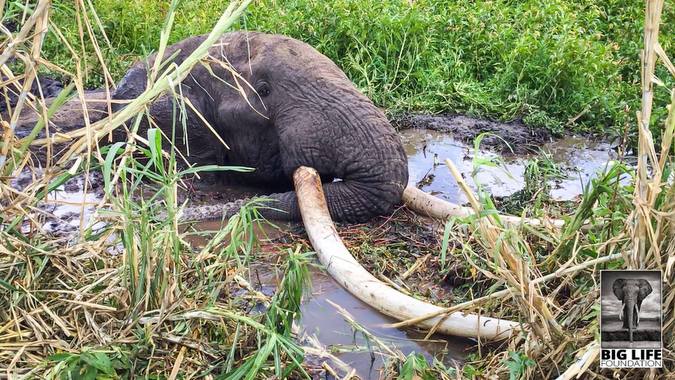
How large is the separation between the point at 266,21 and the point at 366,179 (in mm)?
2730

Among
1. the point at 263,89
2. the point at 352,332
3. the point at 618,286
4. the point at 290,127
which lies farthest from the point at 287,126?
the point at 618,286

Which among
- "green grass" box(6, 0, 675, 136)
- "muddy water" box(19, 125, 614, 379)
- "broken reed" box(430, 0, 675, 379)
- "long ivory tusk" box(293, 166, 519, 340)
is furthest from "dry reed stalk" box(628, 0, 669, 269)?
"green grass" box(6, 0, 675, 136)

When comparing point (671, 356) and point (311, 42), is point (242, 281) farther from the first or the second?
point (311, 42)

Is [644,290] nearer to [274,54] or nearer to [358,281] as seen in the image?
[358,281]

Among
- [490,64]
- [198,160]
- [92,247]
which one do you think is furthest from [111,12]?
[92,247]

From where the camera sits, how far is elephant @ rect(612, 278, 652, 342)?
2.69 m

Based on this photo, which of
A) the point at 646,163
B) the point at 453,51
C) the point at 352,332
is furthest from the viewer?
the point at 453,51

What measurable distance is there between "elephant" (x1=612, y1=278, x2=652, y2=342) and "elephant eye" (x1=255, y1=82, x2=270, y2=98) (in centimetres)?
258

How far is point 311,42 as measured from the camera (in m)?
6.79

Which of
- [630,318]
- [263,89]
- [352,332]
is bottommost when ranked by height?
[352,332]

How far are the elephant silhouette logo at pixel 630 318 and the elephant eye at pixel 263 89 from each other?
256 centimetres

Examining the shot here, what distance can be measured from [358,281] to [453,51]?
149 inches

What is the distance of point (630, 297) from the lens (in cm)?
269

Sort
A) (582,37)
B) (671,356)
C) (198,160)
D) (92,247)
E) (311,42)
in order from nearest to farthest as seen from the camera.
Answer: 1. (671,356)
2. (92,247)
3. (198,160)
4. (311,42)
5. (582,37)
